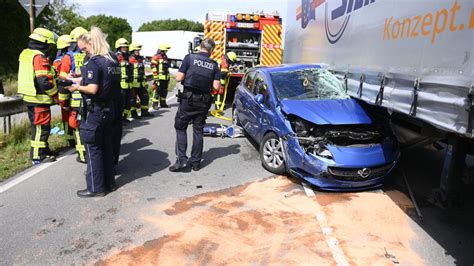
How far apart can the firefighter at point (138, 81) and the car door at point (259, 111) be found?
3.90 meters

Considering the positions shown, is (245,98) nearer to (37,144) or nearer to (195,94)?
(195,94)

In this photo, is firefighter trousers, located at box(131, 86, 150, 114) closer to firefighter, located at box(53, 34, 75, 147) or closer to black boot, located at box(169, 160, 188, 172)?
firefighter, located at box(53, 34, 75, 147)

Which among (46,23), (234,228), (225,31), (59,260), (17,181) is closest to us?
(59,260)

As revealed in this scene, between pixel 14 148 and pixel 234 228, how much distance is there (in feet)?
15.6

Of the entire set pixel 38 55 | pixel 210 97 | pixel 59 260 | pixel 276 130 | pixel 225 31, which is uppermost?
pixel 225 31

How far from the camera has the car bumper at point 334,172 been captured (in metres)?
4.95

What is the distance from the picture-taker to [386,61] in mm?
4578

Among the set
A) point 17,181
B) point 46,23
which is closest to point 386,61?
point 17,181

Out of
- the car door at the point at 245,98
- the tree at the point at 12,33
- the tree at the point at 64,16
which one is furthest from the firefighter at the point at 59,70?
the tree at the point at 64,16

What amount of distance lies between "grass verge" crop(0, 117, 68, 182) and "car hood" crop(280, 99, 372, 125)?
405 centimetres

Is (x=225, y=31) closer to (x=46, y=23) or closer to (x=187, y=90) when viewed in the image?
(x=187, y=90)

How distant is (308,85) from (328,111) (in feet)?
3.35

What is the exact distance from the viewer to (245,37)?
1355cm

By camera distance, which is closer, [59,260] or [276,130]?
[59,260]
